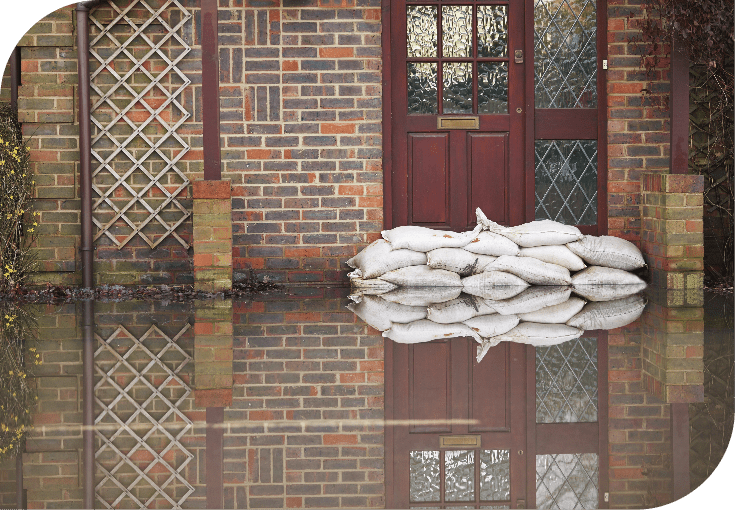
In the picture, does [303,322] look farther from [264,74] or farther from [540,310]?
[264,74]

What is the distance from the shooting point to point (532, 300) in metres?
6.21

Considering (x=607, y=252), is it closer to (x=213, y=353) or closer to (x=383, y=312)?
(x=383, y=312)

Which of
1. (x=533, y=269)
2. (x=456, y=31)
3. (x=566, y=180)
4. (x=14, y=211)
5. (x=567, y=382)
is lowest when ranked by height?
(x=567, y=382)

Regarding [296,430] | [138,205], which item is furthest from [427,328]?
[138,205]

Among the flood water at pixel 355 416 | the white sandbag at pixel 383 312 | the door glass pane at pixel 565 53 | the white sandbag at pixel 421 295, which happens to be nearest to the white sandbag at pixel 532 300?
the white sandbag at pixel 421 295

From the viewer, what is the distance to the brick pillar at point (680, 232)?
22.3ft

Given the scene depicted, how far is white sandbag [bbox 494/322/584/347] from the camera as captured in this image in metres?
4.73

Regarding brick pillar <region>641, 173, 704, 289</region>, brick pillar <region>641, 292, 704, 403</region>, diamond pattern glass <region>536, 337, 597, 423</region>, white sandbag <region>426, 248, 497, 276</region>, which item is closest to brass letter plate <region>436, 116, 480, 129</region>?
white sandbag <region>426, 248, 497, 276</region>

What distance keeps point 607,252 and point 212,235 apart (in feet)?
9.48

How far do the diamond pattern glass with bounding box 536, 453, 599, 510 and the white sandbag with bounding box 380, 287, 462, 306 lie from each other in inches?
122

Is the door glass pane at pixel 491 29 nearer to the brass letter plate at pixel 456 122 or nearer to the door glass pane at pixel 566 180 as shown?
the brass letter plate at pixel 456 122

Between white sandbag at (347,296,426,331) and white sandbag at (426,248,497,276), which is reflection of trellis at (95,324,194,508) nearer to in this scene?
white sandbag at (347,296,426,331)

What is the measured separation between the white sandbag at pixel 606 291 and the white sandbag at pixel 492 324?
3.68 feet

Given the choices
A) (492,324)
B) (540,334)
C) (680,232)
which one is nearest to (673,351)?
(540,334)
